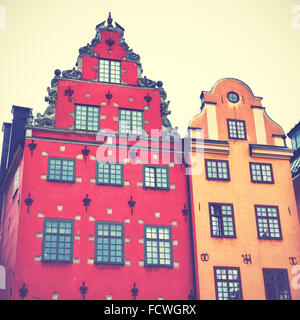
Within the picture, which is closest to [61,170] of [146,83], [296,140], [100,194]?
[100,194]

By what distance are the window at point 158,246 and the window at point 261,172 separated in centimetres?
554

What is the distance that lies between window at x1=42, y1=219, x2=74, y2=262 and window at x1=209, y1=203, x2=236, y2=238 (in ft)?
22.7

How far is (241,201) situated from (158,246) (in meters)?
4.96

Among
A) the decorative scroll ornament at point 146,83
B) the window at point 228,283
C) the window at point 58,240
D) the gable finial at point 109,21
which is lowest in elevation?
the window at point 228,283

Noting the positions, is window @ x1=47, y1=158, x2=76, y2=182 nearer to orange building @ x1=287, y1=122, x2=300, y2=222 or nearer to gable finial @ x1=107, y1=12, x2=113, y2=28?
gable finial @ x1=107, y1=12, x2=113, y2=28

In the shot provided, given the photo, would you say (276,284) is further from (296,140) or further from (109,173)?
(296,140)

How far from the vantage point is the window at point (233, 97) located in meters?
27.4

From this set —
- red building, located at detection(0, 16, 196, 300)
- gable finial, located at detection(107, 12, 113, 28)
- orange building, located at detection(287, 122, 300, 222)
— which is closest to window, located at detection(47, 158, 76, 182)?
red building, located at detection(0, 16, 196, 300)

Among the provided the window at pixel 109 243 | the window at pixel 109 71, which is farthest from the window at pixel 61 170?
the window at pixel 109 71

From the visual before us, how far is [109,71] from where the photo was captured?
87.3ft

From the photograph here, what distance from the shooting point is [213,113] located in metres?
26.8

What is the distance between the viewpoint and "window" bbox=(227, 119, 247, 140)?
1055 inches

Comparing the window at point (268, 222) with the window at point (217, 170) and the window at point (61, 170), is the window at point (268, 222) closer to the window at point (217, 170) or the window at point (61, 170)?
the window at point (217, 170)
